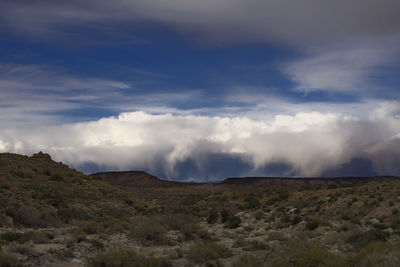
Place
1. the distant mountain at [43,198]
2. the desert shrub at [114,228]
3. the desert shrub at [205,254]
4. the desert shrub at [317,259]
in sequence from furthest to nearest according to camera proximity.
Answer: the distant mountain at [43,198] < the desert shrub at [114,228] < the desert shrub at [205,254] < the desert shrub at [317,259]

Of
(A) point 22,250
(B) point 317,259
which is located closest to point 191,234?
(A) point 22,250

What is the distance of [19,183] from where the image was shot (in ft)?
143

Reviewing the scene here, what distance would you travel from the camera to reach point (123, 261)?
14469mm

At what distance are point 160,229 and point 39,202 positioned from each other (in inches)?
684

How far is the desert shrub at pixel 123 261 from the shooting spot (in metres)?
14.1

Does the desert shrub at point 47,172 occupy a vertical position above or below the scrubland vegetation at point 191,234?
above

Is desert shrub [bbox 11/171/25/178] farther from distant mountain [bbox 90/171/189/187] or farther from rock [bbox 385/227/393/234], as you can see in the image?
distant mountain [bbox 90/171/189/187]

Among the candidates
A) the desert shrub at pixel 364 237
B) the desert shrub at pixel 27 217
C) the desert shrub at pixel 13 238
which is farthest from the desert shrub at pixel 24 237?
the desert shrub at pixel 364 237

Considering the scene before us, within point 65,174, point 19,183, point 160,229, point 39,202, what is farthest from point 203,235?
point 65,174

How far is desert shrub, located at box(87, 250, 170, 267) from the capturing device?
554 inches

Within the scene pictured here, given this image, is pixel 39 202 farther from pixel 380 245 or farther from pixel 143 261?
pixel 380 245

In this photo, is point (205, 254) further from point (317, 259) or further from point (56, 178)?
point (56, 178)

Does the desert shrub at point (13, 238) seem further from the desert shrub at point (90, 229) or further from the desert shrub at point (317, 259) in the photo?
the desert shrub at point (317, 259)

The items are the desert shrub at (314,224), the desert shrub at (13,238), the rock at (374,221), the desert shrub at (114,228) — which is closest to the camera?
the desert shrub at (13,238)
